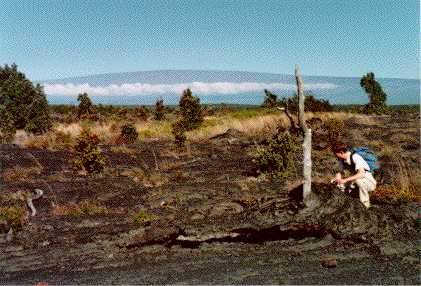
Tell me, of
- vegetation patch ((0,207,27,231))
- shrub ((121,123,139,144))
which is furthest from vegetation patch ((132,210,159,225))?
shrub ((121,123,139,144))

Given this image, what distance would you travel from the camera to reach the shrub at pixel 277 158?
13.3m

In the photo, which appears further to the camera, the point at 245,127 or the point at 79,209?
the point at 245,127

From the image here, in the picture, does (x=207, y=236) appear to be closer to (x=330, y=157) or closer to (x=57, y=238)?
(x=57, y=238)

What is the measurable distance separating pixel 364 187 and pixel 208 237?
295 centimetres

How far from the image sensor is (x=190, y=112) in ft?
90.6

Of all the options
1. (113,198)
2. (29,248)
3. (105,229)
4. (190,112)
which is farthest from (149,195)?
(190,112)

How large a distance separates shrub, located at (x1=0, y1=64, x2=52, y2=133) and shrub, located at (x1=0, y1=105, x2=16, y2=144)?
4.84ft

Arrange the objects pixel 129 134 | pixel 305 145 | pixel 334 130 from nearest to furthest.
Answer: pixel 305 145
pixel 334 130
pixel 129 134

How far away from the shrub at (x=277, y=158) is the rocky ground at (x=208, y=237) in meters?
1.01

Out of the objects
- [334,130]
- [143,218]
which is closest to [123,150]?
[334,130]

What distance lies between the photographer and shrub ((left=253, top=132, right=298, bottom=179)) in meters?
13.3

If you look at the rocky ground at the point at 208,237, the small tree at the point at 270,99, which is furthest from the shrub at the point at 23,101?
the small tree at the point at 270,99

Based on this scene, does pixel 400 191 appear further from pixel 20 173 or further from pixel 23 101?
pixel 23 101

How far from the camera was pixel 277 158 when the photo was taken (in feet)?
43.7
